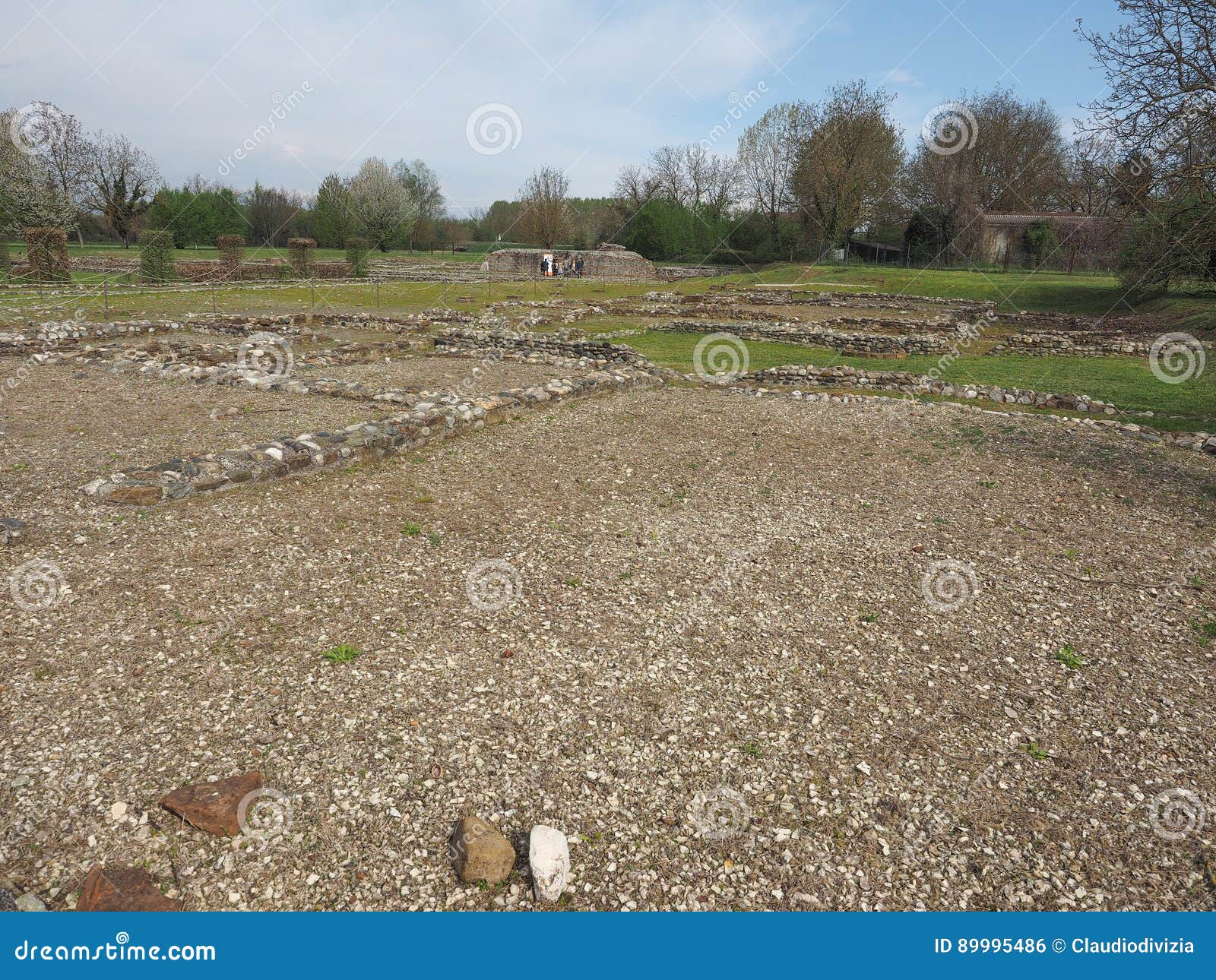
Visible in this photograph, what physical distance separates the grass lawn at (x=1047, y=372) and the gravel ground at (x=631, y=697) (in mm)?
7647

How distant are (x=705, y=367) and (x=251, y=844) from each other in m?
16.4

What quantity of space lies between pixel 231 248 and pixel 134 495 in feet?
120

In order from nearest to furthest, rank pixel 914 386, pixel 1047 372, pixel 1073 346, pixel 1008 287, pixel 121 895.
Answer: pixel 121 895
pixel 914 386
pixel 1047 372
pixel 1073 346
pixel 1008 287

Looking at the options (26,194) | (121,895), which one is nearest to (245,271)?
(26,194)

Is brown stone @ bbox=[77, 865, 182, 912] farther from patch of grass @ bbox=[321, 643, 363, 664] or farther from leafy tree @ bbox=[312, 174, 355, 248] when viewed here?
leafy tree @ bbox=[312, 174, 355, 248]

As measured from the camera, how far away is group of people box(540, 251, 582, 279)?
174 ft

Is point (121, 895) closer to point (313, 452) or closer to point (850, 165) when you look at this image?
A: point (313, 452)

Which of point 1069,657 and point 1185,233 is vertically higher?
point 1185,233

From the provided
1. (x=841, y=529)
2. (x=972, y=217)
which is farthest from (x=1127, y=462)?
(x=972, y=217)

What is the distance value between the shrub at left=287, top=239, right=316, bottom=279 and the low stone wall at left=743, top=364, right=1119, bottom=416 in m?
30.4

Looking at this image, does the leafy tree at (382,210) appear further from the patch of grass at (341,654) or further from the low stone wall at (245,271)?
the patch of grass at (341,654)

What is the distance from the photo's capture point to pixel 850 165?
5459 centimetres

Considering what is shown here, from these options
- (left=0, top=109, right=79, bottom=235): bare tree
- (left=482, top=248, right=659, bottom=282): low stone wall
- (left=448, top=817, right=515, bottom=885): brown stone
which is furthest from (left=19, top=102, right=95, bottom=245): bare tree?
(left=448, top=817, right=515, bottom=885): brown stone

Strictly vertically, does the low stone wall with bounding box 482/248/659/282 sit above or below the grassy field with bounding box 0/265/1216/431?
above
